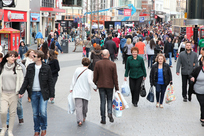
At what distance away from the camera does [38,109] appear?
7.08 metres

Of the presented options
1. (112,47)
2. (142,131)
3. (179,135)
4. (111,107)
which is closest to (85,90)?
(111,107)

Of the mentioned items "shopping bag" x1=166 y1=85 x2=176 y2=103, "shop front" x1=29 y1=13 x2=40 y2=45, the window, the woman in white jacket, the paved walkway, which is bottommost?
the paved walkway

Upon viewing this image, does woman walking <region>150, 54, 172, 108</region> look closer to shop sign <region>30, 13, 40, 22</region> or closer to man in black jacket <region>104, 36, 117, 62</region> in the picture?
man in black jacket <region>104, 36, 117, 62</region>

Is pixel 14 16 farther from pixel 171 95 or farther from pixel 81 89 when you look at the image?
pixel 81 89

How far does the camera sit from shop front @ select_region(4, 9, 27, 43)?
2802 cm

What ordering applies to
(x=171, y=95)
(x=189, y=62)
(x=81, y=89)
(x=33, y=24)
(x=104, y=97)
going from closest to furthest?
(x=81, y=89) → (x=104, y=97) → (x=171, y=95) → (x=189, y=62) → (x=33, y=24)

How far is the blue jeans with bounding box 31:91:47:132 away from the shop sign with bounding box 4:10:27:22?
21.8 m

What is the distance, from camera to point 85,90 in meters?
8.02

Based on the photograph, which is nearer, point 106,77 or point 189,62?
point 106,77

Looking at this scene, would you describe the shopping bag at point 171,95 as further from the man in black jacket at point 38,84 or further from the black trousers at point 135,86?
the man in black jacket at point 38,84

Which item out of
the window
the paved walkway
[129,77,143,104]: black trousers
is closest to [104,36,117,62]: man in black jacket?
the paved walkway

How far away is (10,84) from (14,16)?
938 inches

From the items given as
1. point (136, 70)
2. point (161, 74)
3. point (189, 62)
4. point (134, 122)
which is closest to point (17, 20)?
point (189, 62)

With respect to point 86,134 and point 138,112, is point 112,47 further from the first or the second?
point 86,134
